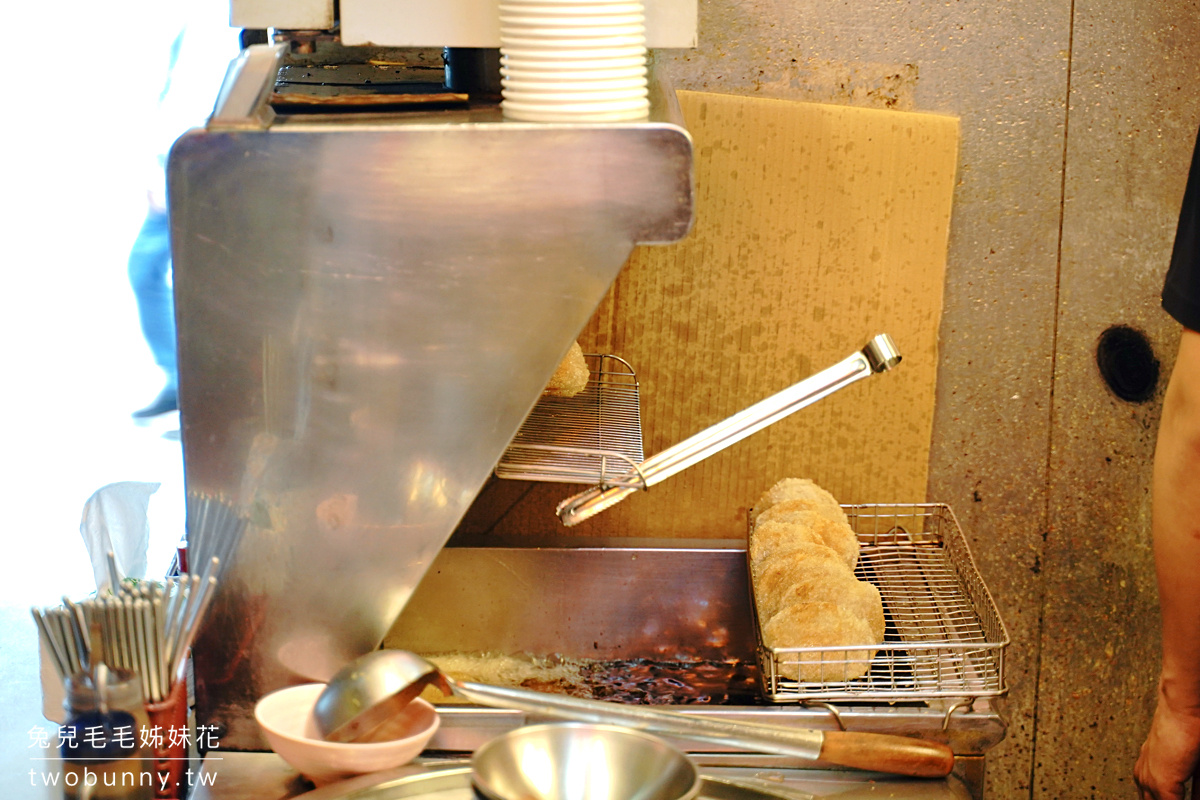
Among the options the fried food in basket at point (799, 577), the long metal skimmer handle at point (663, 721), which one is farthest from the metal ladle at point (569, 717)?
the fried food in basket at point (799, 577)

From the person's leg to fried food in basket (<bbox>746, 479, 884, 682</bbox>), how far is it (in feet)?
8.92

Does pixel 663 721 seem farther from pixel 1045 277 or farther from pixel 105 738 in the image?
pixel 1045 277

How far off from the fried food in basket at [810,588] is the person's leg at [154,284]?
272 centimetres

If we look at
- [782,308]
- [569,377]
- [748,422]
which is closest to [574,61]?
[748,422]

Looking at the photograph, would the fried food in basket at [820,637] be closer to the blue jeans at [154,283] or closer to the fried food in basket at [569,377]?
the fried food in basket at [569,377]

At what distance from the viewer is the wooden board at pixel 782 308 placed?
1720mm

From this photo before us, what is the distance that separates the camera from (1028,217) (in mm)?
1776

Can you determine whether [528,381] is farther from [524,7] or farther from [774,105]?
[774,105]

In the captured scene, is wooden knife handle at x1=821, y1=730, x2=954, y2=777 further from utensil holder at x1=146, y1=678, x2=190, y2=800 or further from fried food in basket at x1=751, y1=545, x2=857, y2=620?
utensil holder at x1=146, y1=678, x2=190, y2=800

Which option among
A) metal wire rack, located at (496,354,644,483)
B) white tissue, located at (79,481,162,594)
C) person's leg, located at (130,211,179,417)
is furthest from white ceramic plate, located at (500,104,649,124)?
person's leg, located at (130,211,179,417)

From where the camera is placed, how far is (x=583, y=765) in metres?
0.92

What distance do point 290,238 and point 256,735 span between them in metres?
0.52

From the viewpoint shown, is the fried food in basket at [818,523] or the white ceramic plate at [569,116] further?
the fried food in basket at [818,523]

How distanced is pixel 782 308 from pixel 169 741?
1193 millimetres
